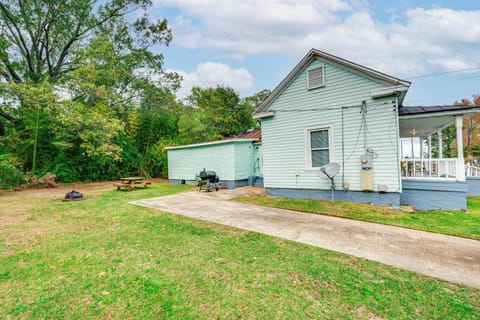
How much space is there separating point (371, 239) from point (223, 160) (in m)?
7.94

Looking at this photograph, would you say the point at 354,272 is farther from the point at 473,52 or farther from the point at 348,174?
the point at 473,52

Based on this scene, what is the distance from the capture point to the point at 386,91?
5711 millimetres

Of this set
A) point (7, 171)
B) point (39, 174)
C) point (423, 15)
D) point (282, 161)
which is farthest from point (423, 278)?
point (39, 174)

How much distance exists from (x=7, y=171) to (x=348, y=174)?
1521 cm

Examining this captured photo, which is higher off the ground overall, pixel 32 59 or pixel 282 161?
pixel 32 59

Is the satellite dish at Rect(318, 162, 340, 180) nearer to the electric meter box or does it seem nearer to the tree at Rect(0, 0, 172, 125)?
the electric meter box

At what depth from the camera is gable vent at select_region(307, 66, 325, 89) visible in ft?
22.3

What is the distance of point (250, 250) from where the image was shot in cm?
327

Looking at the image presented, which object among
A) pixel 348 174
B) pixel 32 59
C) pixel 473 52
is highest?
pixel 473 52

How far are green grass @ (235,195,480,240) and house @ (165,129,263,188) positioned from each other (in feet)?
13.0

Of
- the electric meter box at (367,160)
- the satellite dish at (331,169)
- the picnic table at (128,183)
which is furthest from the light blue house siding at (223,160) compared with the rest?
the electric meter box at (367,160)

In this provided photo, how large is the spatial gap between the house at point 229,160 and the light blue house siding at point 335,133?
2682mm

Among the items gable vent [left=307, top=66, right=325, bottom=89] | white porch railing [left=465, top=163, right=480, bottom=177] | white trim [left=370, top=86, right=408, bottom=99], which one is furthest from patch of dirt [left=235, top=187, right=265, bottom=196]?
white porch railing [left=465, top=163, right=480, bottom=177]

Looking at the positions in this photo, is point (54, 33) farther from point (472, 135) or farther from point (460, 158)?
point (472, 135)
